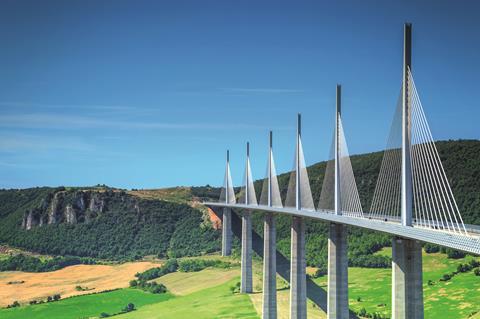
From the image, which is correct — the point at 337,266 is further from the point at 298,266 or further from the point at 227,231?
the point at 227,231

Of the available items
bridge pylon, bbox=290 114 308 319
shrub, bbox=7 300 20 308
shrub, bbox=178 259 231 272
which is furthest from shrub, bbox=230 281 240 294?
shrub, bbox=7 300 20 308

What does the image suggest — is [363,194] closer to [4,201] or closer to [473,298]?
[473,298]

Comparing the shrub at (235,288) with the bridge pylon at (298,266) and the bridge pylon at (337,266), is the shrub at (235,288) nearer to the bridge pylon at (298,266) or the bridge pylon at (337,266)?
the bridge pylon at (298,266)

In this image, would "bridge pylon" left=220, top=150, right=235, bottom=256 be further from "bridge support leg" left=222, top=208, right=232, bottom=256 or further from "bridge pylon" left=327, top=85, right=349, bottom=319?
"bridge pylon" left=327, top=85, right=349, bottom=319

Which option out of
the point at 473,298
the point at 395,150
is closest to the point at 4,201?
the point at 473,298

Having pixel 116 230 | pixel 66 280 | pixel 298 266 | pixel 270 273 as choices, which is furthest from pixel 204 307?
pixel 116 230
